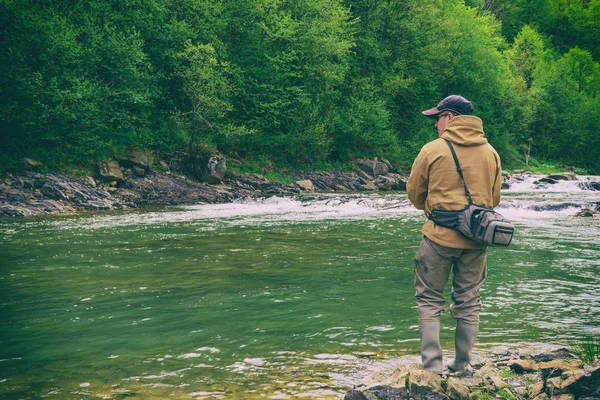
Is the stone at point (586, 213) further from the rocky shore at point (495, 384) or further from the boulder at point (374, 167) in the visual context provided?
the boulder at point (374, 167)

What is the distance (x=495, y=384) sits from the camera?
178 inches

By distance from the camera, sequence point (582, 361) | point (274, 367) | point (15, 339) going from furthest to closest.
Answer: point (15, 339)
point (274, 367)
point (582, 361)

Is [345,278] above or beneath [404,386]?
beneath

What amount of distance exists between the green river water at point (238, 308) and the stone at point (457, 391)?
900mm

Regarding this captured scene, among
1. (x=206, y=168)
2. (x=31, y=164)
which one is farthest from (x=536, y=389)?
(x=206, y=168)

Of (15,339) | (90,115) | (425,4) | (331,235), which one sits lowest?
(331,235)

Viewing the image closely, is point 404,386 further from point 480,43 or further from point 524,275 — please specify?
point 480,43

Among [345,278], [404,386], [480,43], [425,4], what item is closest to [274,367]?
[404,386]

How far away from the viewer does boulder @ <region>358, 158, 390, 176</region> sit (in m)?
42.1

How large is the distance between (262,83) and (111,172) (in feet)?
51.1

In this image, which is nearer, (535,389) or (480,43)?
(535,389)

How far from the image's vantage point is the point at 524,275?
987 cm

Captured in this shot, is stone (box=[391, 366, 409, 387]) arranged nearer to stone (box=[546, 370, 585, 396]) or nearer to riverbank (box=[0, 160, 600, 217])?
stone (box=[546, 370, 585, 396])

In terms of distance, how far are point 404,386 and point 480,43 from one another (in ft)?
193
